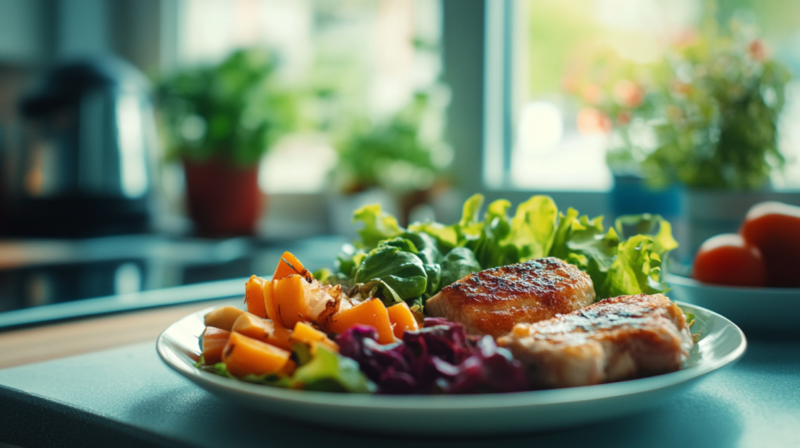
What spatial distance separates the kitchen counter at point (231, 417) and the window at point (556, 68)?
1315 mm

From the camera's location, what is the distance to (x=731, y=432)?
0.55 metres

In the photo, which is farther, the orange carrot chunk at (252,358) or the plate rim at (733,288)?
the plate rim at (733,288)

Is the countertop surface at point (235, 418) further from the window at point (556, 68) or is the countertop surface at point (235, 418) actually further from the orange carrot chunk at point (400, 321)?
the window at point (556, 68)

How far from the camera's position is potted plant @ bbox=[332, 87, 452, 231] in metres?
2.39

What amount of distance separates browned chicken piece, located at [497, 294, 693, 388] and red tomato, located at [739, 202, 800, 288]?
1.66ft

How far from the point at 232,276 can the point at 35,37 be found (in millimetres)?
2001

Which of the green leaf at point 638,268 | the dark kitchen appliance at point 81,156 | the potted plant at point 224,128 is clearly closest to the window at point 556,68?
the potted plant at point 224,128

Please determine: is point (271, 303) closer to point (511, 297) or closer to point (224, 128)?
point (511, 297)

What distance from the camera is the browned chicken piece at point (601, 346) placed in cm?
53

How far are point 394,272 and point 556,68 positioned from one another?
161 centimetres

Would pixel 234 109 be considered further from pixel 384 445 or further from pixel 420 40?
pixel 384 445

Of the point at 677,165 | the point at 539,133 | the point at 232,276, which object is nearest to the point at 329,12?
the point at 539,133

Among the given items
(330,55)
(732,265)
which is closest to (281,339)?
(732,265)

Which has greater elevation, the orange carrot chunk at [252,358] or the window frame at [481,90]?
the window frame at [481,90]
